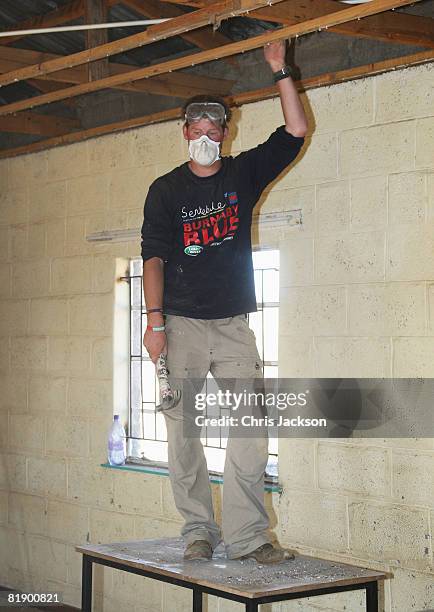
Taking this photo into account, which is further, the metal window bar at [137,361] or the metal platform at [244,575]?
the metal window bar at [137,361]

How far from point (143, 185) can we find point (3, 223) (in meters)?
1.30

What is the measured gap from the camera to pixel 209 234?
3457 millimetres

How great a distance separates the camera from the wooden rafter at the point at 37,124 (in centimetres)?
542

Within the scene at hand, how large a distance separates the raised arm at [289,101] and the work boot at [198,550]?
1520 mm

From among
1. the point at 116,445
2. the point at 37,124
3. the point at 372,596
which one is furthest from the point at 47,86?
the point at 372,596

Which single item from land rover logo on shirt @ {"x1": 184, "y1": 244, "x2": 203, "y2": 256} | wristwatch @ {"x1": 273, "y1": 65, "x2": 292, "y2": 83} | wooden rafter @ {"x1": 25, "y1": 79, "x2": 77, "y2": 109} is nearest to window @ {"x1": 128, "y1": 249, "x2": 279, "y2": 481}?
wooden rafter @ {"x1": 25, "y1": 79, "x2": 77, "y2": 109}

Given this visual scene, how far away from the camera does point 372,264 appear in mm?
4059

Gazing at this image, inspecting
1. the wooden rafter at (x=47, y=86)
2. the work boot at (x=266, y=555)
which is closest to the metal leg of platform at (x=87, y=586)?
the work boot at (x=266, y=555)

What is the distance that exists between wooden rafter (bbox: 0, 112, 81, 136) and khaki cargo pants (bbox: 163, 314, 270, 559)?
7.90 feet

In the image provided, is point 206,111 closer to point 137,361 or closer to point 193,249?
point 193,249

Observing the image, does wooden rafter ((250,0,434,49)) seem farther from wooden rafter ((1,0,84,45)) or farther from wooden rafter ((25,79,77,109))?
wooden rafter ((25,79,77,109))

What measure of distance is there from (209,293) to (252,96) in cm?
145

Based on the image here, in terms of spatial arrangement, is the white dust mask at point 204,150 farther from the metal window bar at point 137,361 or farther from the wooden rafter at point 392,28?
the metal window bar at point 137,361

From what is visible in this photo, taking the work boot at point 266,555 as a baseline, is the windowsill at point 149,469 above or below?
above
